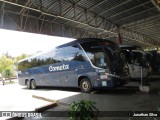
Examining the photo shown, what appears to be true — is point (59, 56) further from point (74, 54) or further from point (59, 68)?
point (74, 54)

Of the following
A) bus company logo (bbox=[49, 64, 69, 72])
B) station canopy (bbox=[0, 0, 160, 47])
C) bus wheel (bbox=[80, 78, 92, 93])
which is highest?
station canopy (bbox=[0, 0, 160, 47])

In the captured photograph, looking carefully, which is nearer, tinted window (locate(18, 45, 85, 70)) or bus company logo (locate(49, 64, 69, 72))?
tinted window (locate(18, 45, 85, 70))

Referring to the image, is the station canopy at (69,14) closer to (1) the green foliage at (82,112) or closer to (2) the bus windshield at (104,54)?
(2) the bus windshield at (104,54)

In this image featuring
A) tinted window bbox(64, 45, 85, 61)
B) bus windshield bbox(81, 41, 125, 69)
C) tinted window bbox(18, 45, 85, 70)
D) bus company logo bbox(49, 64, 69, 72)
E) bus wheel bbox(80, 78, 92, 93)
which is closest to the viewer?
bus windshield bbox(81, 41, 125, 69)

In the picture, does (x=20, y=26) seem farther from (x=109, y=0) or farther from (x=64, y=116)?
(x=64, y=116)

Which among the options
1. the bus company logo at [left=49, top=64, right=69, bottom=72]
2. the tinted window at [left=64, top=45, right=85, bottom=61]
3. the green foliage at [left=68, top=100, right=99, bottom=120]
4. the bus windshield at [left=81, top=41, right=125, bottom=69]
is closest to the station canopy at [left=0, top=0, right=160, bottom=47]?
the tinted window at [left=64, top=45, right=85, bottom=61]

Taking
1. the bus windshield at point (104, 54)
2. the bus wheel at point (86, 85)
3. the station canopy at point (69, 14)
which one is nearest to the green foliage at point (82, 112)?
the bus windshield at point (104, 54)

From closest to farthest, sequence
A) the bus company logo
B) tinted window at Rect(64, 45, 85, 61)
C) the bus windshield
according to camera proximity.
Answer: the bus windshield, tinted window at Rect(64, 45, 85, 61), the bus company logo

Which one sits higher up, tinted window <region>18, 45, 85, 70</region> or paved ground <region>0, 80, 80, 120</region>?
tinted window <region>18, 45, 85, 70</region>

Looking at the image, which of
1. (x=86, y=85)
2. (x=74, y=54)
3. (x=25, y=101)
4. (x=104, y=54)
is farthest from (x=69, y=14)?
(x=25, y=101)

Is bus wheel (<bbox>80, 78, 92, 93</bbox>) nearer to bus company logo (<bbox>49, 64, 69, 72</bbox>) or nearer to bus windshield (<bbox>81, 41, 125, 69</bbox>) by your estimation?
bus windshield (<bbox>81, 41, 125, 69</bbox>)

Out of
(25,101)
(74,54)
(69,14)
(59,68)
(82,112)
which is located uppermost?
(69,14)

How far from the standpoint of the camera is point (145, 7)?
14.5 m

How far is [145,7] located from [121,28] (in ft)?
21.0
